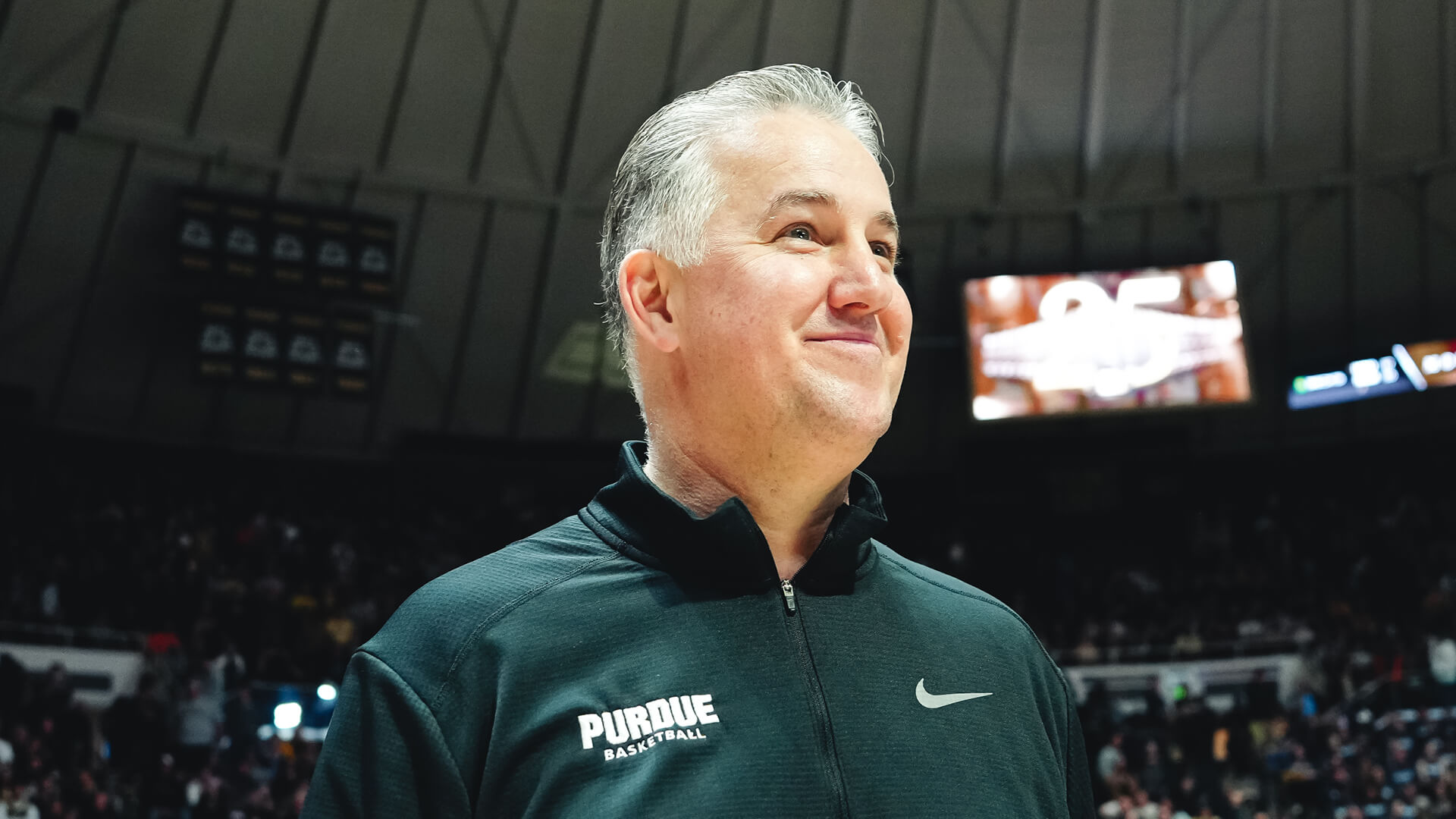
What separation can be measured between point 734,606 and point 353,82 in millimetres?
13853

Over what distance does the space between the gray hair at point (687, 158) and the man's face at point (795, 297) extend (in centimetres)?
2

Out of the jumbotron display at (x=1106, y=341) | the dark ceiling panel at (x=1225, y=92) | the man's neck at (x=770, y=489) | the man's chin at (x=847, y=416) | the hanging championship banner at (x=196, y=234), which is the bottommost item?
the man's neck at (x=770, y=489)

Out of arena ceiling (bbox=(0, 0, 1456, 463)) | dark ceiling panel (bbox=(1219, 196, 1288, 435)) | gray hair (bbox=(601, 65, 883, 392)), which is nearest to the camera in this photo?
gray hair (bbox=(601, 65, 883, 392))

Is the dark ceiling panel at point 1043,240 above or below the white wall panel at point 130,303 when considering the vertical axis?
above

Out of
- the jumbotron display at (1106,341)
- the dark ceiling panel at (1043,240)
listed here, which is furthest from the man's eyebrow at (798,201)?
the dark ceiling panel at (1043,240)

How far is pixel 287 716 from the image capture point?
1076 centimetres

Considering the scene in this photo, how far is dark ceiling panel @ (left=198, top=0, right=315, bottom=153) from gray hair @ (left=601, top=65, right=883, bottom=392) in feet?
42.8

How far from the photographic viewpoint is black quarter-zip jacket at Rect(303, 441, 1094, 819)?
1.25 meters

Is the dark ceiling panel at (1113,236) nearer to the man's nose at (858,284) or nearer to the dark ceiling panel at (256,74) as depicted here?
the dark ceiling panel at (256,74)

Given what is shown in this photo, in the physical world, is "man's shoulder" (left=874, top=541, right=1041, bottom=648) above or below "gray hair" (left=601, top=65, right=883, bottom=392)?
below

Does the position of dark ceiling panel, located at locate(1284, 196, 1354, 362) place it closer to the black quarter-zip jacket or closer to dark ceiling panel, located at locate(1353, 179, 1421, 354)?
dark ceiling panel, located at locate(1353, 179, 1421, 354)

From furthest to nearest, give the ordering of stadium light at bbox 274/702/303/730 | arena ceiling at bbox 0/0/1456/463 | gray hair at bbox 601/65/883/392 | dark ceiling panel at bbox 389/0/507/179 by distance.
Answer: dark ceiling panel at bbox 389/0/507/179 < arena ceiling at bbox 0/0/1456/463 < stadium light at bbox 274/702/303/730 < gray hair at bbox 601/65/883/392

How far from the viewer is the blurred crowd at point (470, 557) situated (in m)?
9.14

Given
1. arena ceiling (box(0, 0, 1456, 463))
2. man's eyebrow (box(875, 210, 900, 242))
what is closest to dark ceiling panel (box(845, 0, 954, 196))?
arena ceiling (box(0, 0, 1456, 463))
